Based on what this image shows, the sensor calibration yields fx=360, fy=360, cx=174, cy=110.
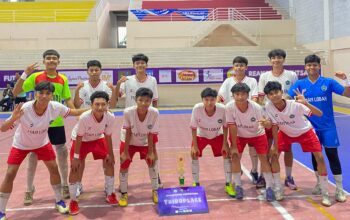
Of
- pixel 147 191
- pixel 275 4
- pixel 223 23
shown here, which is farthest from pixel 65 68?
pixel 275 4

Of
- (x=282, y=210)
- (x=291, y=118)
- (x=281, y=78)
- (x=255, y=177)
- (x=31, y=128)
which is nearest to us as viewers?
(x=31, y=128)

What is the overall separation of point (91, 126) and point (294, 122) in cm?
302

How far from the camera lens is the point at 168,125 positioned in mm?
14344

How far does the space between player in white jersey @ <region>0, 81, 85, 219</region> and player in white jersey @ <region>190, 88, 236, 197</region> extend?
209cm

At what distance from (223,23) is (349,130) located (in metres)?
16.5

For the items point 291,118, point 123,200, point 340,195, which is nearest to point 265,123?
point 291,118

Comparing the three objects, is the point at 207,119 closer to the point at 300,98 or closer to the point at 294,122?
the point at 294,122

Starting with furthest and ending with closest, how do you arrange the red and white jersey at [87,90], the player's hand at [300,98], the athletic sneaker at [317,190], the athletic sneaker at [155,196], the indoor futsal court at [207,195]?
the red and white jersey at [87,90] < the athletic sneaker at [317,190] < the athletic sneaker at [155,196] < the player's hand at [300,98] < the indoor futsal court at [207,195]

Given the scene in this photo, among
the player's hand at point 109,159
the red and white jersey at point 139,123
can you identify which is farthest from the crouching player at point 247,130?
the player's hand at point 109,159

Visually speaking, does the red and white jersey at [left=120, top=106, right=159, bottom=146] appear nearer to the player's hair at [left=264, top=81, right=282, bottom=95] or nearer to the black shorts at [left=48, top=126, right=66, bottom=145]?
the black shorts at [left=48, top=126, right=66, bottom=145]

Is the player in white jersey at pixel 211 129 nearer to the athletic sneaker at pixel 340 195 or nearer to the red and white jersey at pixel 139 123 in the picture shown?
the red and white jersey at pixel 139 123

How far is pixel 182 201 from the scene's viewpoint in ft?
17.0

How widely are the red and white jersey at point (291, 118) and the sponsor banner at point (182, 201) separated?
1.57 metres

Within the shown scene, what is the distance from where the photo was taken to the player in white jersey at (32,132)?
4.84 meters
